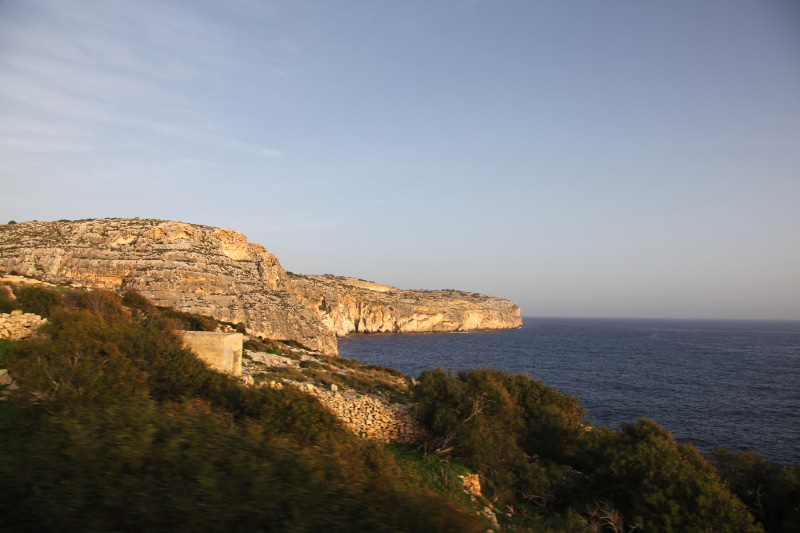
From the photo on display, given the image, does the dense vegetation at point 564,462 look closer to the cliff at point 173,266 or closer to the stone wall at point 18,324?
the stone wall at point 18,324

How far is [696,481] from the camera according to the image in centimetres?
1040

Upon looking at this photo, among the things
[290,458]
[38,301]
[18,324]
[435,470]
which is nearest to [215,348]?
[18,324]

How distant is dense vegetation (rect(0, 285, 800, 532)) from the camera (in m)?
3.83

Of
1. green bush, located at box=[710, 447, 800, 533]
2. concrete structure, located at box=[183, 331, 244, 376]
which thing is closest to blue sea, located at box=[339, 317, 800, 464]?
green bush, located at box=[710, 447, 800, 533]

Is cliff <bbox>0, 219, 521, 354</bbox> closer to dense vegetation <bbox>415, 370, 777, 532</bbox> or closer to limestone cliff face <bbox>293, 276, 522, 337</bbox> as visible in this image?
limestone cliff face <bbox>293, 276, 522, 337</bbox>

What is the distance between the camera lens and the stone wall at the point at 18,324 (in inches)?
472

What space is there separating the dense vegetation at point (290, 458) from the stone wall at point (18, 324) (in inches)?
45.9

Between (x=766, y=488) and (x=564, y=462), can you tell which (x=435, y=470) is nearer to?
(x=564, y=462)

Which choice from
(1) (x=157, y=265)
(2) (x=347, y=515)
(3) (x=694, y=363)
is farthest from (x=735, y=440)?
(1) (x=157, y=265)

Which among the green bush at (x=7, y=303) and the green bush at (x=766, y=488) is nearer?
the green bush at (x=766, y=488)

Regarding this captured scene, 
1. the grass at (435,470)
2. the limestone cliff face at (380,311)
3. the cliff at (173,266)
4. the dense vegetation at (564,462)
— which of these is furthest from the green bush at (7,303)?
the limestone cliff face at (380,311)

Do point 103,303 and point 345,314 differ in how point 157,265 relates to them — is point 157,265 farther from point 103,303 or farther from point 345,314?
point 345,314

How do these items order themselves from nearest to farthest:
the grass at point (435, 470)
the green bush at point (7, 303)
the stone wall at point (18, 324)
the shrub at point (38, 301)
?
the grass at point (435, 470)
the stone wall at point (18, 324)
the green bush at point (7, 303)
the shrub at point (38, 301)

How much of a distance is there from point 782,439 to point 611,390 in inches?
515
